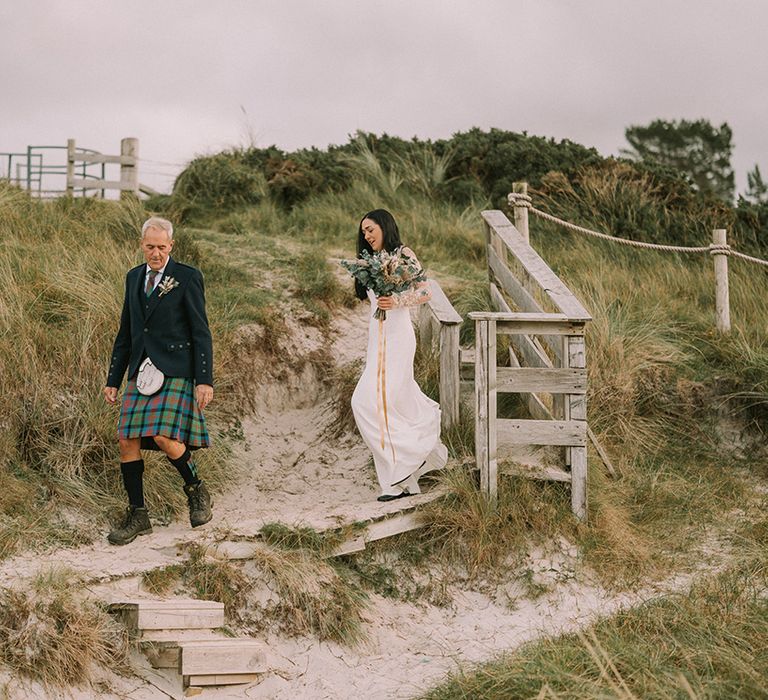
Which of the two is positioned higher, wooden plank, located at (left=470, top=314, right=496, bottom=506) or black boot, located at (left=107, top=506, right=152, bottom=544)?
wooden plank, located at (left=470, top=314, right=496, bottom=506)

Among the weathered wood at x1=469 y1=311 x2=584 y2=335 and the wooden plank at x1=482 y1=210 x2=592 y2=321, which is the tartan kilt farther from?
the wooden plank at x1=482 y1=210 x2=592 y2=321

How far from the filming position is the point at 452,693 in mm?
4918

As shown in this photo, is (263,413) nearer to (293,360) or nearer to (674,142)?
(293,360)

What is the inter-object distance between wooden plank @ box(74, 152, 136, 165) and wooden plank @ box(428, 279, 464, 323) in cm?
1138

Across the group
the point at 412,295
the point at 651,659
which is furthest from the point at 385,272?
the point at 651,659

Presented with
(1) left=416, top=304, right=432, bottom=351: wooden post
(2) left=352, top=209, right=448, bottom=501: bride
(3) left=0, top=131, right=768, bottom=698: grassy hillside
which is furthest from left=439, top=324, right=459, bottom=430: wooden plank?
(1) left=416, top=304, right=432, bottom=351: wooden post

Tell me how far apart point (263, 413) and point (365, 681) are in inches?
145

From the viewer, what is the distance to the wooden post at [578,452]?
22.8 ft

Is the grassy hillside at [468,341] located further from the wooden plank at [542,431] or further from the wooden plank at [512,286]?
the wooden plank at [512,286]

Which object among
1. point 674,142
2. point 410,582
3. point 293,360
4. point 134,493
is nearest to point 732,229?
point 293,360

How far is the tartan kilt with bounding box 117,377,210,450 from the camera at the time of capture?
20.5 ft

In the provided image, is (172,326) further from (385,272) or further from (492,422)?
(492,422)

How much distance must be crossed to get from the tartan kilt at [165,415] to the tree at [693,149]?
21660mm

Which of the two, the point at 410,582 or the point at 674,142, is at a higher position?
the point at 674,142
